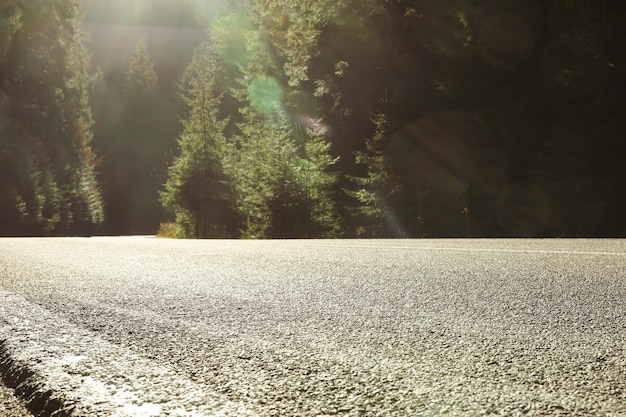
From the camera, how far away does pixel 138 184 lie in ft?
168

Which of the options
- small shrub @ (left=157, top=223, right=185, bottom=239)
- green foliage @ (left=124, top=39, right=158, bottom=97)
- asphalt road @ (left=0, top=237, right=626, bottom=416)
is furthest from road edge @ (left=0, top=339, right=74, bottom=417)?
green foliage @ (left=124, top=39, right=158, bottom=97)

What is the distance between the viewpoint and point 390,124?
17516 millimetres

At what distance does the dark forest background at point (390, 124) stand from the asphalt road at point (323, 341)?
36.7 feet

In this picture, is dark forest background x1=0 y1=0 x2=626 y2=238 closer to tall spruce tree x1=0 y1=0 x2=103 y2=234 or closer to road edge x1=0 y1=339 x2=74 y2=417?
tall spruce tree x1=0 y1=0 x2=103 y2=234

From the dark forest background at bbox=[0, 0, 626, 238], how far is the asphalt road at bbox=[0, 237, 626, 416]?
11.2m

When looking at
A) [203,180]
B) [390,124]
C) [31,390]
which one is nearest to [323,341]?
[31,390]

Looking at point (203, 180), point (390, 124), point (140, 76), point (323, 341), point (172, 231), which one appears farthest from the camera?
point (140, 76)

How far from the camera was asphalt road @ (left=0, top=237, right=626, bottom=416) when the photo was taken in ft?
4.75

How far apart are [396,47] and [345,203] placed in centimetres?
473

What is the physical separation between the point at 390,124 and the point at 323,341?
1573 cm

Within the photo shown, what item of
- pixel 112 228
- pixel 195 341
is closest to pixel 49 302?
pixel 195 341

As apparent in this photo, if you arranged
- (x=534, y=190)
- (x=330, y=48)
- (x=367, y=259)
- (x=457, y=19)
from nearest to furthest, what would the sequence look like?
(x=367, y=259) < (x=534, y=190) < (x=457, y=19) < (x=330, y=48)

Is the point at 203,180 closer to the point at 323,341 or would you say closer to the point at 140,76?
the point at 323,341

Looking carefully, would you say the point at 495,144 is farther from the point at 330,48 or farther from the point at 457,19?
the point at 330,48
